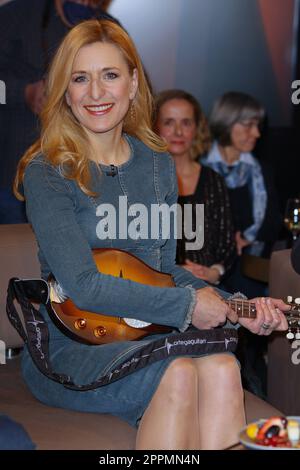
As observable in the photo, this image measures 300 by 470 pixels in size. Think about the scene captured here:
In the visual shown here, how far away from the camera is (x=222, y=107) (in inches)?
162

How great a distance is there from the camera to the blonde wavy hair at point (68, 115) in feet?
7.25

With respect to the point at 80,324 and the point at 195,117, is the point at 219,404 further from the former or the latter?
the point at 195,117

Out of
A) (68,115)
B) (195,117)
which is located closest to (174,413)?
(68,115)

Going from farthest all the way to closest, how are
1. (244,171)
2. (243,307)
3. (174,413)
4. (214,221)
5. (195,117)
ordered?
(244,171) → (195,117) → (214,221) → (243,307) → (174,413)

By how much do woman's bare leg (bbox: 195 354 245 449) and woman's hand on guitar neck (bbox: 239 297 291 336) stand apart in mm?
158

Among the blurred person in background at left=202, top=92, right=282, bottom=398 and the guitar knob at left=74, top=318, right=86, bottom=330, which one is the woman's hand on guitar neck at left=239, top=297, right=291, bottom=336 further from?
the blurred person in background at left=202, top=92, right=282, bottom=398

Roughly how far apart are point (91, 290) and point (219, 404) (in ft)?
1.16

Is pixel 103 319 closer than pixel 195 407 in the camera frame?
No

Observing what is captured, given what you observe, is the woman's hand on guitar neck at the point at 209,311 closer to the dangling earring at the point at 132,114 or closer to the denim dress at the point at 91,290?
the denim dress at the point at 91,290

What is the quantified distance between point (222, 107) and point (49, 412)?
2.24 m

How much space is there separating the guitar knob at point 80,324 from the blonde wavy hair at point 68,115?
282mm

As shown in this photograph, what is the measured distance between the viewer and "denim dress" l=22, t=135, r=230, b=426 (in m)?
2.05

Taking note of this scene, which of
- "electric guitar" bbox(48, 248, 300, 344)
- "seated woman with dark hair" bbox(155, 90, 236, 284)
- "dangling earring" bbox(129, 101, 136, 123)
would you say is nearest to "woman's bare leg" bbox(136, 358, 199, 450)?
"electric guitar" bbox(48, 248, 300, 344)

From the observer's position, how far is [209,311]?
2072 mm
